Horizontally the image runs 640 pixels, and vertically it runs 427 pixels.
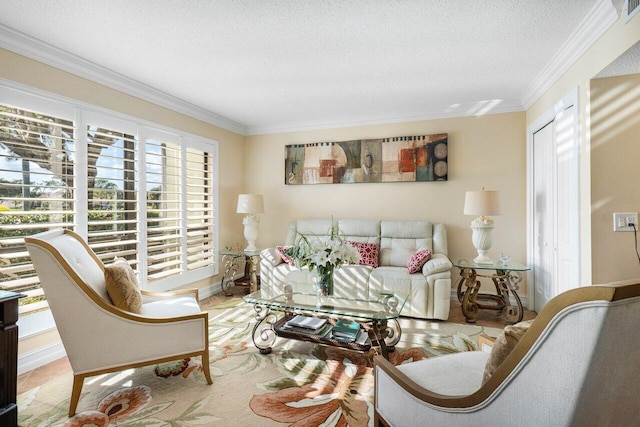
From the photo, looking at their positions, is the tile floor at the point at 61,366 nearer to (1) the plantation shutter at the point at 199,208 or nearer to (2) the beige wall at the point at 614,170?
(1) the plantation shutter at the point at 199,208

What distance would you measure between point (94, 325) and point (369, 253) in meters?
2.89

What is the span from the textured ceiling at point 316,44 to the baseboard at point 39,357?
2.46 meters

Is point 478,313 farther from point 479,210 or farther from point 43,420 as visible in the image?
point 43,420

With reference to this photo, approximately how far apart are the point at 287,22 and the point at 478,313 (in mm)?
3557

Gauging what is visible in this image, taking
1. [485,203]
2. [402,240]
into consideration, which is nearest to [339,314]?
[402,240]

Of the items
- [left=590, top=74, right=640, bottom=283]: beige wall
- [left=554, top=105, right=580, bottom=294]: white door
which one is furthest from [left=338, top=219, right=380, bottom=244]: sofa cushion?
[left=590, top=74, right=640, bottom=283]: beige wall

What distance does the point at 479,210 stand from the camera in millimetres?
3537

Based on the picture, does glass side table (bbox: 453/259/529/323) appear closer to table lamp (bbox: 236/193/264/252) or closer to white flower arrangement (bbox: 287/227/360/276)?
white flower arrangement (bbox: 287/227/360/276)

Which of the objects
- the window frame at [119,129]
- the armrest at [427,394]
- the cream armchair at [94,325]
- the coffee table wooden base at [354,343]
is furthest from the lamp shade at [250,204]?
the armrest at [427,394]

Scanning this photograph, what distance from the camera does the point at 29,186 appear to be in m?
2.50

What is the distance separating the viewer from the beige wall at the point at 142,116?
2525 millimetres

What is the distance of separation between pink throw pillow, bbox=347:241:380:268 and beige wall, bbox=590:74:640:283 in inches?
84.1

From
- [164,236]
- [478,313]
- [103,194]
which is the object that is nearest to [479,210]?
[478,313]

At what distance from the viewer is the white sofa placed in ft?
11.2
